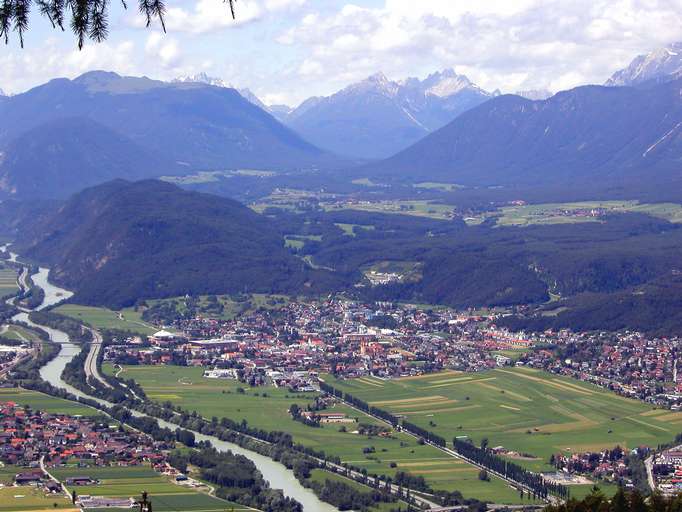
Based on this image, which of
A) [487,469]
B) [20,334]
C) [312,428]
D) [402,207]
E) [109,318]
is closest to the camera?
[487,469]

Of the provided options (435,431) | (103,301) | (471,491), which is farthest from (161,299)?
(471,491)

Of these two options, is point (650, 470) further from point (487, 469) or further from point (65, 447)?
point (65, 447)

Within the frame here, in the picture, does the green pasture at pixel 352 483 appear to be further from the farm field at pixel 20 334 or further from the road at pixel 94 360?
the farm field at pixel 20 334

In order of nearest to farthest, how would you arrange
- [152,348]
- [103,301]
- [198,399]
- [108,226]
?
1. [198,399]
2. [152,348]
3. [103,301]
4. [108,226]

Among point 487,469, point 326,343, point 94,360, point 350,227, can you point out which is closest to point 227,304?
point 326,343

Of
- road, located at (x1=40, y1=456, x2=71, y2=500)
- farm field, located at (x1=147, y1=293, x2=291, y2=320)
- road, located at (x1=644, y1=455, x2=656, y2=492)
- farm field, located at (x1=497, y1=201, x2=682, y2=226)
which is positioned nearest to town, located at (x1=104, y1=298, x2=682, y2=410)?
farm field, located at (x1=147, y1=293, x2=291, y2=320)

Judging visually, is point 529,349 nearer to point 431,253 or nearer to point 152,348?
point 152,348

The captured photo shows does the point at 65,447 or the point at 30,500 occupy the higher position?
the point at 30,500

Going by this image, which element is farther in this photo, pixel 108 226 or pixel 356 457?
pixel 108 226
